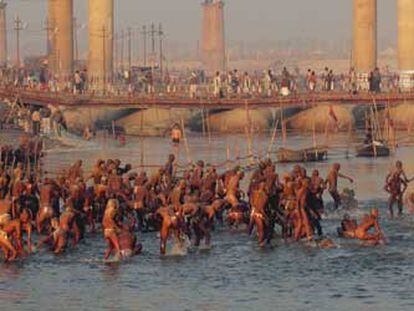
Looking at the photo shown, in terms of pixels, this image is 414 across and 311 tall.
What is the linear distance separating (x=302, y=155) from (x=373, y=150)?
329 cm

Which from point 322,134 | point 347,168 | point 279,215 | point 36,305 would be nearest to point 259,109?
point 322,134

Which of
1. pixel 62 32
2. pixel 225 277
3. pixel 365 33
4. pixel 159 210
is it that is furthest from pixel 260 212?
pixel 62 32

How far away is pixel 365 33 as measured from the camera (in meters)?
94.8

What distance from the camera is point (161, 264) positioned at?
3066 cm

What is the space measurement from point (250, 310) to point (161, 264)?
4764 mm

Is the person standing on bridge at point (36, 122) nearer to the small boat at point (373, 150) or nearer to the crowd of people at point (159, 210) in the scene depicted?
the small boat at point (373, 150)

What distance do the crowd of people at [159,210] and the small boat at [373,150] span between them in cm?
2187

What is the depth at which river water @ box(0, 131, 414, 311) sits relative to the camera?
26.9m

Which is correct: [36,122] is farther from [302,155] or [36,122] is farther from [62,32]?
[62,32]

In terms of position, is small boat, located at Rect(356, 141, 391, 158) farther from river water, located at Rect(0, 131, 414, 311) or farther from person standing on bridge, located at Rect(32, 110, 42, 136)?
river water, located at Rect(0, 131, 414, 311)

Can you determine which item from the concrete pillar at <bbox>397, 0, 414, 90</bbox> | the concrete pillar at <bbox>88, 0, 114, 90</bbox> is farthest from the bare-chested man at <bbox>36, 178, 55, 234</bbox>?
the concrete pillar at <bbox>397, 0, 414, 90</bbox>

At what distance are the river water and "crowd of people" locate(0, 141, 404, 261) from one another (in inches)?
12.6

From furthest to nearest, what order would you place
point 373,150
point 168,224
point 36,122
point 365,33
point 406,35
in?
point 365,33 → point 406,35 → point 36,122 → point 373,150 → point 168,224

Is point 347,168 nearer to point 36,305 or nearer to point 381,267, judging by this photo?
point 381,267
